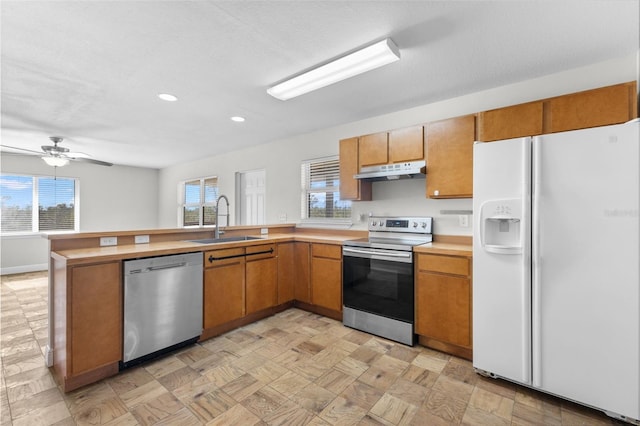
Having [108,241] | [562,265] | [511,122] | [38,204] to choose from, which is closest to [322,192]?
[511,122]

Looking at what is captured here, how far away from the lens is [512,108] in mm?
2365

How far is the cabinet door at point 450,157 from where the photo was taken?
8.57ft

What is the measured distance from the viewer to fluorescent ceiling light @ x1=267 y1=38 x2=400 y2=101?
2.01 meters

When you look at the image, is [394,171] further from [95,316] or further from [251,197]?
[251,197]

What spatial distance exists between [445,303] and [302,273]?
169 centimetres

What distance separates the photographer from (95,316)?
6.63 feet

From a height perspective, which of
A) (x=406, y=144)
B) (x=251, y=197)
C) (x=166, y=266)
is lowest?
(x=166, y=266)

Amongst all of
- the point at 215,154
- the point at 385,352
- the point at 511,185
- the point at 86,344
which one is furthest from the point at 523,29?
the point at 215,154

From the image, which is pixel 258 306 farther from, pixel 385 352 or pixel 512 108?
pixel 512 108

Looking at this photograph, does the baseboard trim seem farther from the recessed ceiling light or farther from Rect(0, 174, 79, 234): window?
the recessed ceiling light

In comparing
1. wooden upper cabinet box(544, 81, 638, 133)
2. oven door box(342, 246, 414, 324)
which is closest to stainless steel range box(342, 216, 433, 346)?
oven door box(342, 246, 414, 324)

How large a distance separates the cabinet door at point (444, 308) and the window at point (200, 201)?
15.7 ft

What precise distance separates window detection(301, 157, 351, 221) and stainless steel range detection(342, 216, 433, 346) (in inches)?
37.9

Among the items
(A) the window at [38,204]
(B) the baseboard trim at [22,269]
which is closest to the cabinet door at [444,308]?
(B) the baseboard trim at [22,269]
